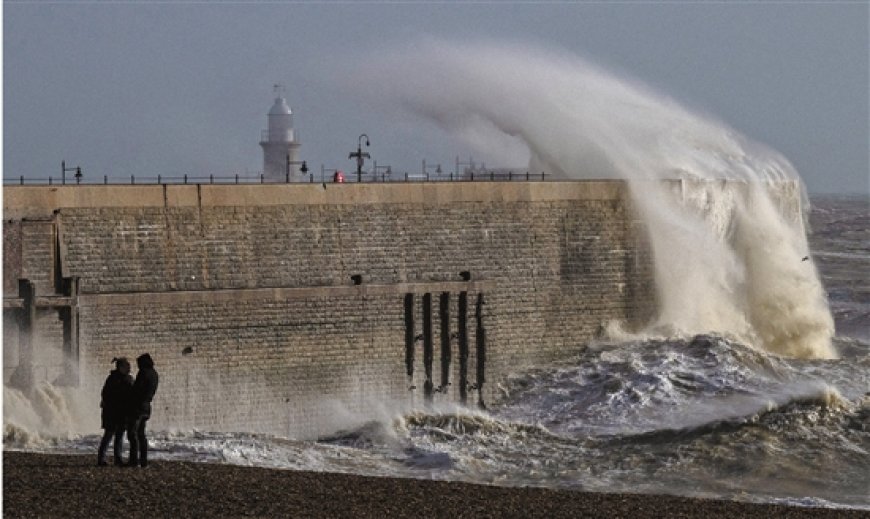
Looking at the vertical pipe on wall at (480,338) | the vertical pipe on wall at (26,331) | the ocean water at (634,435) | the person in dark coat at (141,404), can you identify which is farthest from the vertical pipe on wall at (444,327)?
the person in dark coat at (141,404)

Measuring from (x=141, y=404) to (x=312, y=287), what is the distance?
32.9 ft

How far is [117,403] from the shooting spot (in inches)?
535

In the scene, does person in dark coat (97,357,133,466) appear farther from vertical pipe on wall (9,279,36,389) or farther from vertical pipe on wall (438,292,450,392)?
vertical pipe on wall (438,292,450,392)

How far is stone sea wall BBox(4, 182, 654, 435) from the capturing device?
21656 millimetres

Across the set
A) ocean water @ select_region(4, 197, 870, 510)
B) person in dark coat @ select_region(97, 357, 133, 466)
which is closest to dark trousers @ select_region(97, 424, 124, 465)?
person in dark coat @ select_region(97, 357, 133, 466)

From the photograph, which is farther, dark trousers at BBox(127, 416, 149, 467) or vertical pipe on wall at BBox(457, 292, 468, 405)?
vertical pipe on wall at BBox(457, 292, 468, 405)

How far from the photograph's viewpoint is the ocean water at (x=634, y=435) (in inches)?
711

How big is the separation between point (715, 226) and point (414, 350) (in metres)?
8.70

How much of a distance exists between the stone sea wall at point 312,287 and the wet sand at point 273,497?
727 centimetres

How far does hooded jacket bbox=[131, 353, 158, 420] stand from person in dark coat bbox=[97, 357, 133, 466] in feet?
0.24

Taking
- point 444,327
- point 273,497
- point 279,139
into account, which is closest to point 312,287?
point 444,327

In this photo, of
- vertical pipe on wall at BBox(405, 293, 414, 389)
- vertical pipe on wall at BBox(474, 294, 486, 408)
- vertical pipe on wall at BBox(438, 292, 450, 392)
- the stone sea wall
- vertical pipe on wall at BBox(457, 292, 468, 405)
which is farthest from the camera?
vertical pipe on wall at BBox(474, 294, 486, 408)

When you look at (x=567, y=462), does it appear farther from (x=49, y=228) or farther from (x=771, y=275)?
(x=771, y=275)

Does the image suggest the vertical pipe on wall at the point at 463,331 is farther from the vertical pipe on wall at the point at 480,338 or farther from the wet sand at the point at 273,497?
the wet sand at the point at 273,497
